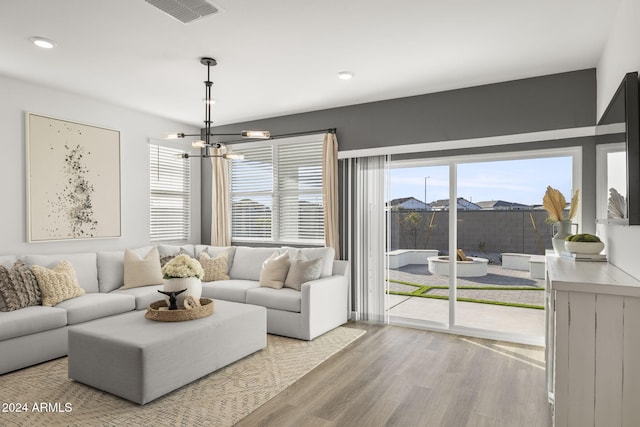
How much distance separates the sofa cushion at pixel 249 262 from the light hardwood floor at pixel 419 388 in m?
1.75

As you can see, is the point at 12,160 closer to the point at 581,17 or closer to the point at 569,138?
the point at 581,17

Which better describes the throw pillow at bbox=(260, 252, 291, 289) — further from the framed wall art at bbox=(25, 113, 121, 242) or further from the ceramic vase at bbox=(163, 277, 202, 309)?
the framed wall art at bbox=(25, 113, 121, 242)

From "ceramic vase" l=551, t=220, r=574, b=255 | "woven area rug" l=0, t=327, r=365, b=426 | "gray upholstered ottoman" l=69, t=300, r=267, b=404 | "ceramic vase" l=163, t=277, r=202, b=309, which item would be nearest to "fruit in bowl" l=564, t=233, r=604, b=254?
"ceramic vase" l=551, t=220, r=574, b=255

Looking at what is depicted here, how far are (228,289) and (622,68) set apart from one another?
417 centimetres

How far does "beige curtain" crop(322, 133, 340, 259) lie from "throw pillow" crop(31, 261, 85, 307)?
2.87 metres

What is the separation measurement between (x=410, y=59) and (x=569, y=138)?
176 cm

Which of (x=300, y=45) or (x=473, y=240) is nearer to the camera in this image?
(x=300, y=45)

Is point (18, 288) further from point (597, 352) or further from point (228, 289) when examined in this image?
point (597, 352)

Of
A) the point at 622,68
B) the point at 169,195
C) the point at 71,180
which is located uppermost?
the point at 622,68

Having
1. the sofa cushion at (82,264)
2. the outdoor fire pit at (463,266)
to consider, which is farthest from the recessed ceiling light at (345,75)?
the sofa cushion at (82,264)

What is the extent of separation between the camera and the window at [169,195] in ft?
18.8

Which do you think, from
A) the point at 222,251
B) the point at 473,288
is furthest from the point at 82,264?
the point at 473,288

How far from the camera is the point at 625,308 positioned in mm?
1741

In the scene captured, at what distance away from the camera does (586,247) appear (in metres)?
2.70
